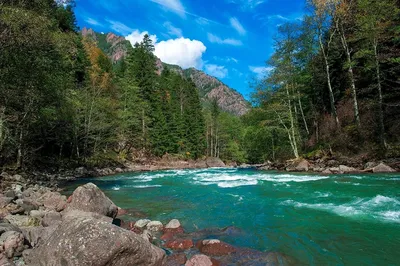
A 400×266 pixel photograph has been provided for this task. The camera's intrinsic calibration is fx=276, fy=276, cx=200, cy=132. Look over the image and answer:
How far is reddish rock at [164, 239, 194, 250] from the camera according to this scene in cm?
695

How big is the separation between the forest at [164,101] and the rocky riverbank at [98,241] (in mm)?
5866

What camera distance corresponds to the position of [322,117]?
95.7 ft

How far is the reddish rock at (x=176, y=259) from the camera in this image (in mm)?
5953

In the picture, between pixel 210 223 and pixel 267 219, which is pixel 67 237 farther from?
pixel 267 219

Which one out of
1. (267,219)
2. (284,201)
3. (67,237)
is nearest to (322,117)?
(284,201)

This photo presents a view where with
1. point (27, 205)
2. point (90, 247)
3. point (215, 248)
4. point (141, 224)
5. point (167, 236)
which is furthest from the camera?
point (27, 205)

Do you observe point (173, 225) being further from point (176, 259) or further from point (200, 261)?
point (200, 261)

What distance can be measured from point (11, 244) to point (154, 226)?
396cm

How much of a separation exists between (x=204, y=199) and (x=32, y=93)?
9688 mm

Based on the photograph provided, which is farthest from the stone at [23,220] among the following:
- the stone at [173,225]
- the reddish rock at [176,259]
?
the reddish rock at [176,259]

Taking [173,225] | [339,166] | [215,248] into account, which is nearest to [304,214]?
[215,248]

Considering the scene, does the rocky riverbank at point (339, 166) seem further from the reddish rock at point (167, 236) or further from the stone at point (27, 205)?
the stone at point (27, 205)

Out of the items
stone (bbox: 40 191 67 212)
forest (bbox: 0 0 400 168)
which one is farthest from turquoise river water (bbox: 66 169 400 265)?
forest (bbox: 0 0 400 168)

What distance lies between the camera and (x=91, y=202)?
8797 millimetres
